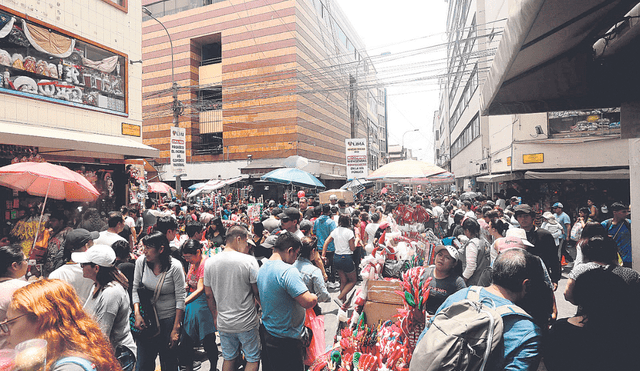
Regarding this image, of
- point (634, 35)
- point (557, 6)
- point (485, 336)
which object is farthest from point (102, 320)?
point (634, 35)

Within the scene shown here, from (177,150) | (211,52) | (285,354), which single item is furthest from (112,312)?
(211,52)

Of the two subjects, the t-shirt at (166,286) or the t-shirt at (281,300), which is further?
the t-shirt at (166,286)

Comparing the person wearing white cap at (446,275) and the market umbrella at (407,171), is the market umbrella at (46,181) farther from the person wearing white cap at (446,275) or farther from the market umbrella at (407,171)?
the market umbrella at (407,171)

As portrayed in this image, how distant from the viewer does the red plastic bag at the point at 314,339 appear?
352cm

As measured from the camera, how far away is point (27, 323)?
174cm

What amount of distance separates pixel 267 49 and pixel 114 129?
61.4ft

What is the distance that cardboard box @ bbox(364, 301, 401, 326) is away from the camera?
10.9 ft

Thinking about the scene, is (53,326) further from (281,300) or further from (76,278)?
(281,300)

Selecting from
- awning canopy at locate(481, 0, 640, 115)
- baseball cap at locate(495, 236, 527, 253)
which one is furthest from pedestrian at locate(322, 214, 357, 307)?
awning canopy at locate(481, 0, 640, 115)

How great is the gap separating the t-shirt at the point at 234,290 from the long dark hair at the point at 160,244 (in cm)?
46

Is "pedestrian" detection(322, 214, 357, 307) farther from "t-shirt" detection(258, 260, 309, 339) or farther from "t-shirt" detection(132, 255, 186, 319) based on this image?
"t-shirt" detection(132, 255, 186, 319)

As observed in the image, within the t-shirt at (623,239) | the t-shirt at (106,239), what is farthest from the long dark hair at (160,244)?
the t-shirt at (623,239)

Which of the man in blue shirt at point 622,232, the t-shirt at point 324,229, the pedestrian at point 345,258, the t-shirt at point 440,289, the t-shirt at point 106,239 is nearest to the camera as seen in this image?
the t-shirt at point 440,289

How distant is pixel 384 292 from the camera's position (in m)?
3.37
